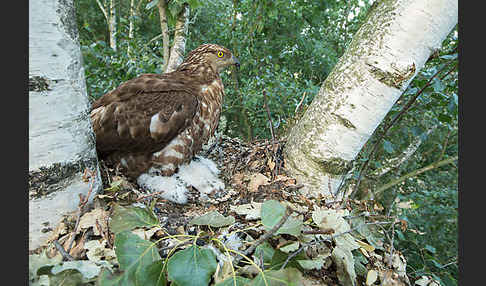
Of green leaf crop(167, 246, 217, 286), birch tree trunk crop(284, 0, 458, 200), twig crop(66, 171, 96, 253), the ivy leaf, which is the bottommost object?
twig crop(66, 171, 96, 253)

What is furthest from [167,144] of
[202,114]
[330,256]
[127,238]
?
[330,256]

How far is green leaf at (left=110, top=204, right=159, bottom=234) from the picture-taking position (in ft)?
3.14

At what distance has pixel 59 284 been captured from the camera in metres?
0.78

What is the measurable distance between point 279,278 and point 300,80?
4.96 m

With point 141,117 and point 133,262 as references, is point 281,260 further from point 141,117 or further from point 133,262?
point 141,117

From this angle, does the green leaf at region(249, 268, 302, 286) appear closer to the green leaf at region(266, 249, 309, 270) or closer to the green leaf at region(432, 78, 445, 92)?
the green leaf at region(266, 249, 309, 270)

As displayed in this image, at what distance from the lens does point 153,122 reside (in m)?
1.75

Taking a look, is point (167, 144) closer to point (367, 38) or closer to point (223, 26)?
point (367, 38)

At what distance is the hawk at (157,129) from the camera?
1754 mm

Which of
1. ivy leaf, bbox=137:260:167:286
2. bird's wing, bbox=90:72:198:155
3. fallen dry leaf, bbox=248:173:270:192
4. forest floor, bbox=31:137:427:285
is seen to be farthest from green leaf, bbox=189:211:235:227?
bird's wing, bbox=90:72:198:155

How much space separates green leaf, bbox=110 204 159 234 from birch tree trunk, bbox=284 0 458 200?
0.84m

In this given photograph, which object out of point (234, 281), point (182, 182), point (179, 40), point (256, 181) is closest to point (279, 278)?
point (234, 281)

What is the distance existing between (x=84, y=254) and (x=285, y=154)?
1.11 m

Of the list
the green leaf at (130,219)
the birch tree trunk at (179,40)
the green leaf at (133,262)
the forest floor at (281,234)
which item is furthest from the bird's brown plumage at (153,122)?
the green leaf at (133,262)
